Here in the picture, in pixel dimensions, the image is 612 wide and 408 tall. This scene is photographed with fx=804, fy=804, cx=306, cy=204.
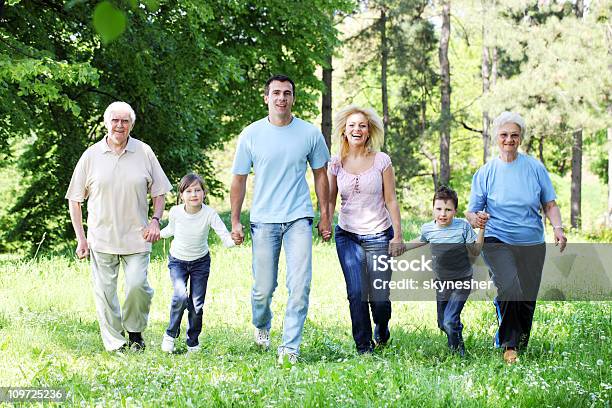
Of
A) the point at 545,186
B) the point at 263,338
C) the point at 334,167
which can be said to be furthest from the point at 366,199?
the point at 263,338

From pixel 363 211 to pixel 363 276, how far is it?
21.7 inches

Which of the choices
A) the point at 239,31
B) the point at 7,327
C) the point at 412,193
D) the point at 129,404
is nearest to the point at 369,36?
the point at 412,193

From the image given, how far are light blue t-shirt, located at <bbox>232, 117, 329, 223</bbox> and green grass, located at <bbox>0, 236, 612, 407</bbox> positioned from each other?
123 centimetres

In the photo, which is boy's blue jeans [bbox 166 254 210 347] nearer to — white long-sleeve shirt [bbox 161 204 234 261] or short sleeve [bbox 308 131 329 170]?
white long-sleeve shirt [bbox 161 204 234 261]

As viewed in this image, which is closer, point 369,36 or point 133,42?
point 133,42

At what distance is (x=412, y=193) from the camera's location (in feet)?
128

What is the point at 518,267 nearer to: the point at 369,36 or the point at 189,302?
the point at 189,302

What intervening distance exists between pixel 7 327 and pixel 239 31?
15.0 meters

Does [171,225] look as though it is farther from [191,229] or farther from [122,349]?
[122,349]

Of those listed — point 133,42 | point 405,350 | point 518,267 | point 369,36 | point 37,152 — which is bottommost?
point 405,350

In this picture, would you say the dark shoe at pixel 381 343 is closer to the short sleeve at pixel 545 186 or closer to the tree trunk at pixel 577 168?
the short sleeve at pixel 545 186

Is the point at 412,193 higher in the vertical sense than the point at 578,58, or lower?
lower

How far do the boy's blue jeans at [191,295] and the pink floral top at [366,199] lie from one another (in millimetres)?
1379

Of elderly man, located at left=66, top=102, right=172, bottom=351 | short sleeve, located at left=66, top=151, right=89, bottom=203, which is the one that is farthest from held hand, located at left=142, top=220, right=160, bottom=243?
short sleeve, located at left=66, top=151, right=89, bottom=203
